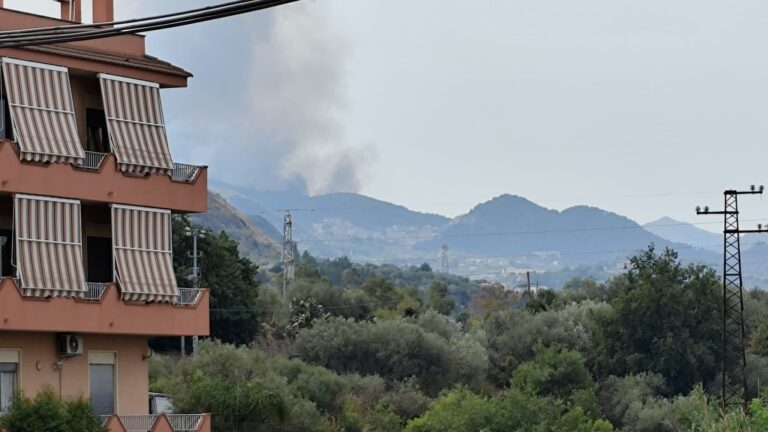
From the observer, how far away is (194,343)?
82.4 metres

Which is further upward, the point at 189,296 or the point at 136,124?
the point at 136,124

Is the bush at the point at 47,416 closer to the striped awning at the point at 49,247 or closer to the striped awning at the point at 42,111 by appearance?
the striped awning at the point at 49,247

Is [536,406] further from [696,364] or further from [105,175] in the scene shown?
[105,175]

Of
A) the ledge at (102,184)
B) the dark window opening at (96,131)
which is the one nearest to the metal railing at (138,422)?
the ledge at (102,184)

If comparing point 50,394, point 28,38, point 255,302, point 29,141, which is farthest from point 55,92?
point 255,302

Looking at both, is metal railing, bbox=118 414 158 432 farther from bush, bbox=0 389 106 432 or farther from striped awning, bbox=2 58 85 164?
striped awning, bbox=2 58 85 164

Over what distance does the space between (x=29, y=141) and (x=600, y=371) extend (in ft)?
248

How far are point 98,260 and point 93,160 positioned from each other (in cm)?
230

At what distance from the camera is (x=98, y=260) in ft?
132

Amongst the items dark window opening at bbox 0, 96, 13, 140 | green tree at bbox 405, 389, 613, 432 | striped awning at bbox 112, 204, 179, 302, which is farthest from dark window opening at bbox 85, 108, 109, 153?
green tree at bbox 405, 389, 613, 432

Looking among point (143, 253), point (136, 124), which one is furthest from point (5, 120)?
point (143, 253)

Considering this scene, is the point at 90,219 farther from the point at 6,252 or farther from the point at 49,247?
the point at 6,252

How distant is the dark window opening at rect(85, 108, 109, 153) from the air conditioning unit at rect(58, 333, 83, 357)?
4.42 meters

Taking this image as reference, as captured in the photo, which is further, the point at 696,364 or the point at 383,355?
the point at 696,364
